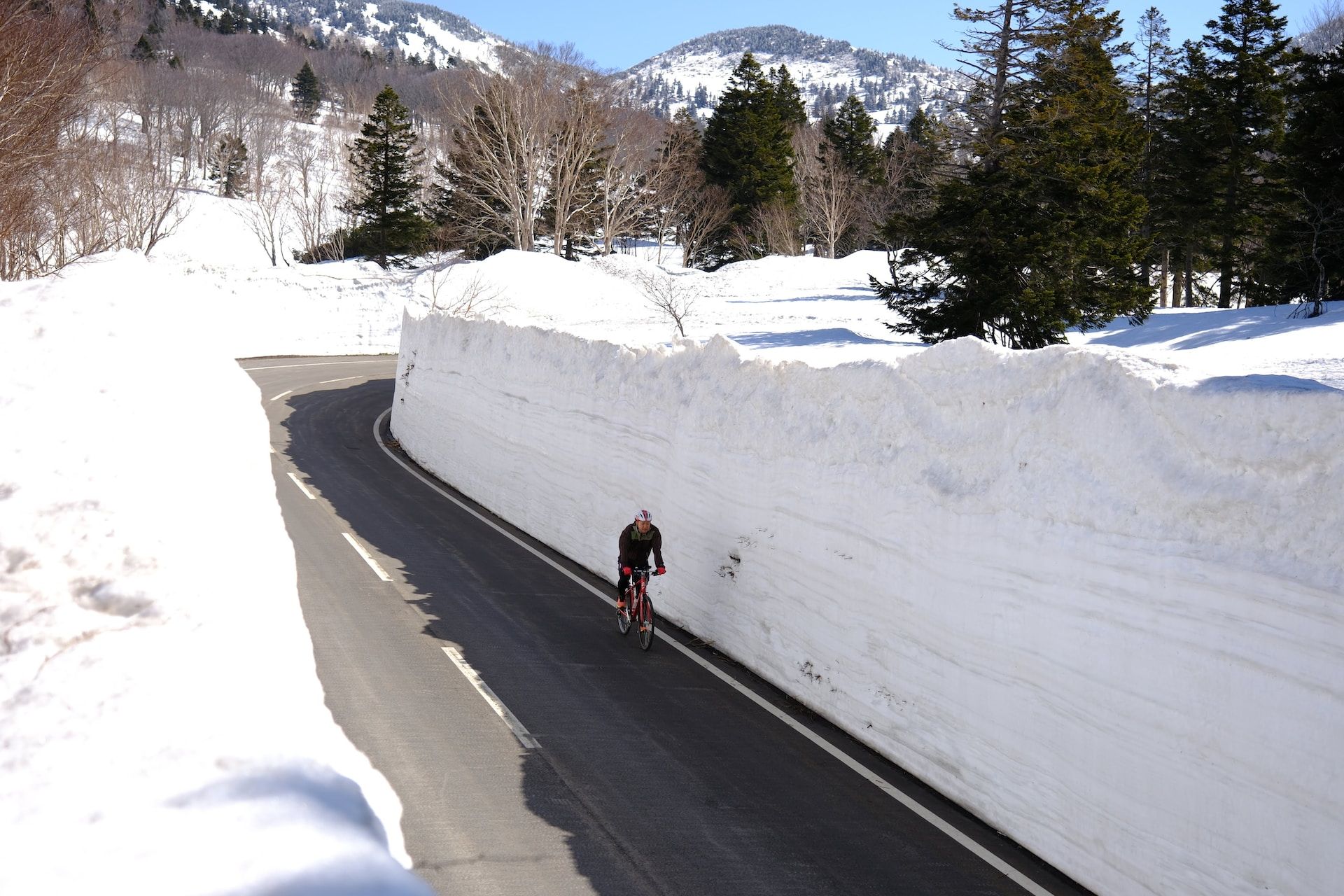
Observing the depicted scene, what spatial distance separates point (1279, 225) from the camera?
36.1 meters

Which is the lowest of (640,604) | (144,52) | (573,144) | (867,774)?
(867,774)

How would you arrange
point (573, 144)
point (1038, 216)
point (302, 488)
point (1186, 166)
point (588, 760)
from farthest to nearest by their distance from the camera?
point (573, 144), point (1186, 166), point (1038, 216), point (302, 488), point (588, 760)

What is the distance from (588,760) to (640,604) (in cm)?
328

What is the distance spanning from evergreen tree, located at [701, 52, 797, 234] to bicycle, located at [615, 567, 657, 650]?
63.3 meters

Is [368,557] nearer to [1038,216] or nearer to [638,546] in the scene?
[638,546]

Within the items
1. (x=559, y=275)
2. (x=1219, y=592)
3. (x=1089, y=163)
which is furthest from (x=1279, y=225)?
(x=1219, y=592)

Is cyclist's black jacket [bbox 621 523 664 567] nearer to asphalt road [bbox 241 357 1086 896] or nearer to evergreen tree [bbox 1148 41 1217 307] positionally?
asphalt road [bbox 241 357 1086 896]

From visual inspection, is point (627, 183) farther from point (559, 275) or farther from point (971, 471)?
point (971, 471)

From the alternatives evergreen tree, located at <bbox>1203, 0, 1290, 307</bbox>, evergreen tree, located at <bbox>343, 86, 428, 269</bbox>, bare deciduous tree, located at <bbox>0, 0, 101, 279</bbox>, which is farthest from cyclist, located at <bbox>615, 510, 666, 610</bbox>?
evergreen tree, located at <bbox>343, 86, 428, 269</bbox>

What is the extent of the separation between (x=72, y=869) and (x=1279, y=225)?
4142 centimetres

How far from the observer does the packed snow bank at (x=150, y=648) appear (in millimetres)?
3791

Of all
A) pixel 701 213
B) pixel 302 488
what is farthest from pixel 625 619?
pixel 701 213

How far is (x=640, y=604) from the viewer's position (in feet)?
37.8

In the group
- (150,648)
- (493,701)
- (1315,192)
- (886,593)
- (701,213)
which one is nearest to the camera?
(150,648)
